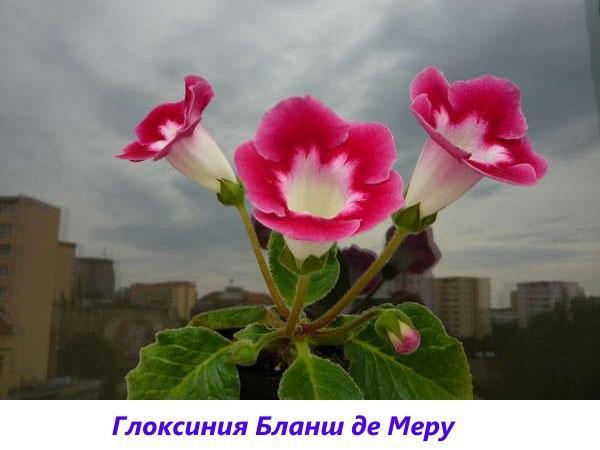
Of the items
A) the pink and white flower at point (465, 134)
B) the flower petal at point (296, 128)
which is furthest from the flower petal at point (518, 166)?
the flower petal at point (296, 128)

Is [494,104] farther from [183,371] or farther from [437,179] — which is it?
[183,371]

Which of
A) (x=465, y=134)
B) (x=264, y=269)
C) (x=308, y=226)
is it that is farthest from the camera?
(x=264, y=269)

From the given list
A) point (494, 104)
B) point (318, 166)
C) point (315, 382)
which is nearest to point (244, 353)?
point (315, 382)

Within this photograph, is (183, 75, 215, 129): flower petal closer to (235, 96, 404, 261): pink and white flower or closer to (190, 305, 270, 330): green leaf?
(235, 96, 404, 261): pink and white flower

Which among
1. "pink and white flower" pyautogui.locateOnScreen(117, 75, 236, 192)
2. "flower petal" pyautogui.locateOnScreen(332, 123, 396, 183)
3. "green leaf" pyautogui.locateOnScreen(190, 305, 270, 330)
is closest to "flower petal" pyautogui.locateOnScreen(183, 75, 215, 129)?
"pink and white flower" pyautogui.locateOnScreen(117, 75, 236, 192)

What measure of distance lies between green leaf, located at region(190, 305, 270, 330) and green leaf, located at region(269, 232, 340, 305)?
4 cm

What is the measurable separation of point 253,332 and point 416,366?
0.15 m

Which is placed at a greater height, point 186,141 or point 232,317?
point 186,141

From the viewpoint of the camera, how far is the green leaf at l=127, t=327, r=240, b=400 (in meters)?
0.53

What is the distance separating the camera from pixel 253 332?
1.91ft

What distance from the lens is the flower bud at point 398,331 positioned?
0.48 meters

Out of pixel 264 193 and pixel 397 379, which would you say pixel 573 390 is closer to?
pixel 397 379

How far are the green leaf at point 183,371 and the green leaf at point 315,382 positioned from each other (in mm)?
50

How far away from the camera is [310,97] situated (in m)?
0.47
